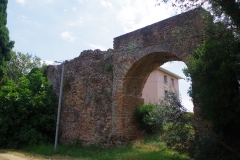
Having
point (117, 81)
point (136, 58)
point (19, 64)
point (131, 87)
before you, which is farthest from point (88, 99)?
point (19, 64)

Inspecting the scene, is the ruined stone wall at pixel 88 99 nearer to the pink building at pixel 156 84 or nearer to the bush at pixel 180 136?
the bush at pixel 180 136

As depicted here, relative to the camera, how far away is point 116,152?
330 inches

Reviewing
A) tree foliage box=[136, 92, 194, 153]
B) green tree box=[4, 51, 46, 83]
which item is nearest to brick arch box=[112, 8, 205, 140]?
tree foliage box=[136, 92, 194, 153]

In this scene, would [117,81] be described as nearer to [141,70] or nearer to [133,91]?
[133,91]

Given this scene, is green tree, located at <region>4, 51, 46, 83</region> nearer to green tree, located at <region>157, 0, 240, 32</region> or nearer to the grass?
the grass

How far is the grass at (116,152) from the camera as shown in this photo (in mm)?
7215

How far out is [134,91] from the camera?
1037 cm

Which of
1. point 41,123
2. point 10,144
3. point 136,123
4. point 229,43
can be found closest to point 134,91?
point 136,123

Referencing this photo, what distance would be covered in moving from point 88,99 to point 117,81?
72.3 inches

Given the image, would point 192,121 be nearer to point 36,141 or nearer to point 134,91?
point 134,91

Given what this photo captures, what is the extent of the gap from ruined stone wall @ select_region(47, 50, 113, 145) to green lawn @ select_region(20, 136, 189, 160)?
64 centimetres

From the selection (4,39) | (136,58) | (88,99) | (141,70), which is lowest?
(88,99)

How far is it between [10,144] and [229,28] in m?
10.2

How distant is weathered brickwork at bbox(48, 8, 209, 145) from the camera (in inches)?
345
